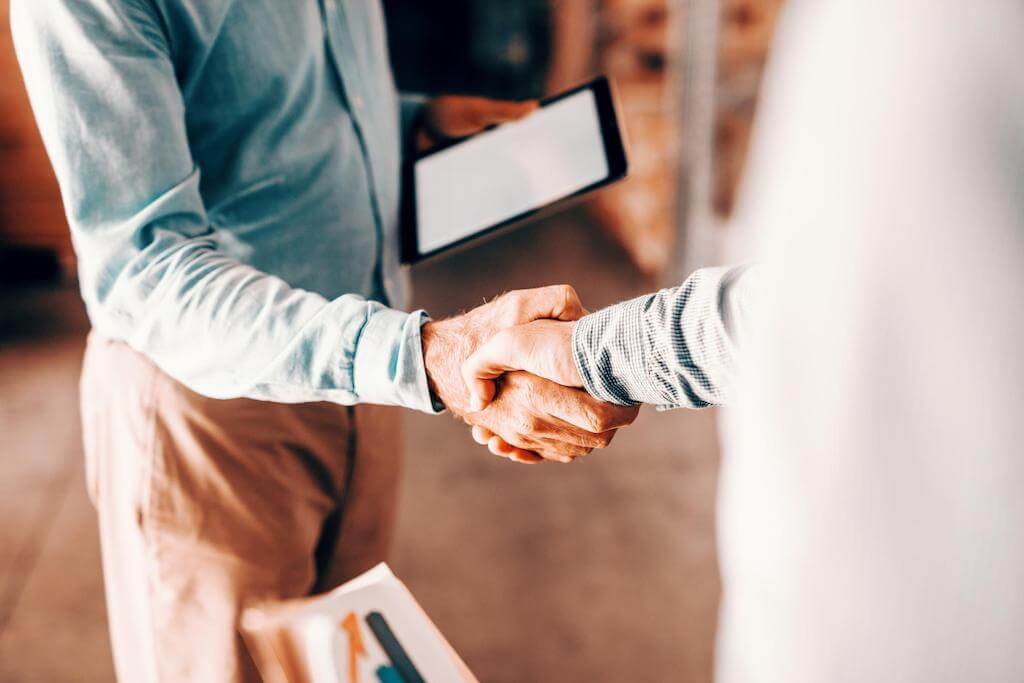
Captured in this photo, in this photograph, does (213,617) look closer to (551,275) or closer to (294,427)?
(294,427)

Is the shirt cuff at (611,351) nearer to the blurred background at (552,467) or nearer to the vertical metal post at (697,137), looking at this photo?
the blurred background at (552,467)

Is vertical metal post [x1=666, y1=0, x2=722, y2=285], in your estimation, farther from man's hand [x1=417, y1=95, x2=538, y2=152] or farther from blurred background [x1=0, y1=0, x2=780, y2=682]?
man's hand [x1=417, y1=95, x2=538, y2=152]

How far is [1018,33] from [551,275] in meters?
2.79

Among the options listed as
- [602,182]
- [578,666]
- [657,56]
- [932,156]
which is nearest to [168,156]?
[602,182]

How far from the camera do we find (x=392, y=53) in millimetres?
4047

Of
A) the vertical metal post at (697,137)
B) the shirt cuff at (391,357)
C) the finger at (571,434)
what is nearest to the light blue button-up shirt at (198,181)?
the shirt cuff at (391,357)

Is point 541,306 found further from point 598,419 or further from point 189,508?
point 189,508

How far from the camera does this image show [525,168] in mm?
917

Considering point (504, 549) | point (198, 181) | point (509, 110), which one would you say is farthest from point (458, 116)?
point (504, 549)

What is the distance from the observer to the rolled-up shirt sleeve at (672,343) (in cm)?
53

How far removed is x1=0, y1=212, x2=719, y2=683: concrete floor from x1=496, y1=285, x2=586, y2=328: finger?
114 centimetres

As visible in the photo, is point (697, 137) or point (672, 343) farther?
point (697, 137)

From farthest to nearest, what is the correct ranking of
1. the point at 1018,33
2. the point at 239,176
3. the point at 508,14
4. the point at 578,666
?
the point at 508,14 < the point at 578,666 < the point at 239,176 < the point at 1018,33

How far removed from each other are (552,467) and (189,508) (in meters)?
1.37
